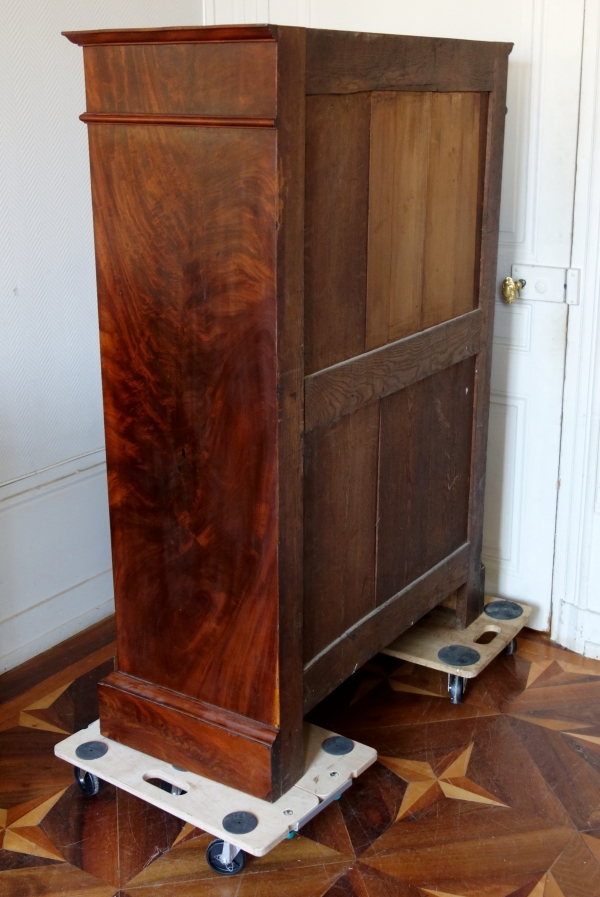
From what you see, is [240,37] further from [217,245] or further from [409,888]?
[409,888]

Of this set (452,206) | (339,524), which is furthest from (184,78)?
(339,524)

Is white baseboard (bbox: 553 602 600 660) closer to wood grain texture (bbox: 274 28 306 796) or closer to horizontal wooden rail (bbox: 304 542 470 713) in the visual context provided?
horizontal wooden rail (bbox: 304 542 470 713)

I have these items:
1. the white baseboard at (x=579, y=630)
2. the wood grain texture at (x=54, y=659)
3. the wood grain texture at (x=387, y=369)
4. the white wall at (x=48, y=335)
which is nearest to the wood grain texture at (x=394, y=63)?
the wood grain texture at (x=387, y=369)

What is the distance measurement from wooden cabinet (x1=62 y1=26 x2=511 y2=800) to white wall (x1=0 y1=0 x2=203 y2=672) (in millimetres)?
676

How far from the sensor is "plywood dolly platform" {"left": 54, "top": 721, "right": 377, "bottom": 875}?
1782 mm

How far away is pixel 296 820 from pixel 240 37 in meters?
1.33

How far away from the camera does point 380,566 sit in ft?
7.09

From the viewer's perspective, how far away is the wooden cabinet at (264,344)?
→ 5.32ft

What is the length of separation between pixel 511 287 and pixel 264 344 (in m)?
1.10

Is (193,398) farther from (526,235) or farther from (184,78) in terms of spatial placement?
(526,235)

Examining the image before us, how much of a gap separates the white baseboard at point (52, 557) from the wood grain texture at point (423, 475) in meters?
0.97

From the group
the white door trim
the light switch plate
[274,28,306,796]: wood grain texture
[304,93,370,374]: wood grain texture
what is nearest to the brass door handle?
the light switch plate

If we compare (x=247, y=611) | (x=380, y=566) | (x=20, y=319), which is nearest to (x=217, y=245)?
(x=247, y=611)

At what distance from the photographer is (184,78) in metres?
1.61
